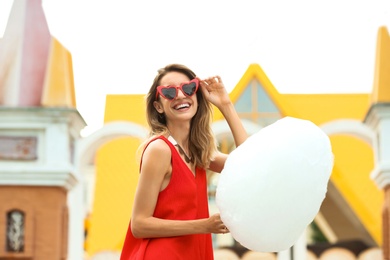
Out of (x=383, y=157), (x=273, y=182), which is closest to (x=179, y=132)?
(x=273, y=182)

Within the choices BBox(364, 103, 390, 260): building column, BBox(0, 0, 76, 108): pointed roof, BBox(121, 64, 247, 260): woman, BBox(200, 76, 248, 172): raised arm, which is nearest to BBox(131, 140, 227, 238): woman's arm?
BBox(121, 64, 247, 260): woman

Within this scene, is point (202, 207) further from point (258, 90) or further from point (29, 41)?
point (258, 90)

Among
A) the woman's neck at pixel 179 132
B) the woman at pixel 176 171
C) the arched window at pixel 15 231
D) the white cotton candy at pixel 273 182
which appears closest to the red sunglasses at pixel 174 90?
the woman at pixel 176 171

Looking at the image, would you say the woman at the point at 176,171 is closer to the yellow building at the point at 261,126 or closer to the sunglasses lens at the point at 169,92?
the sunglasses lens at the point at 169,92

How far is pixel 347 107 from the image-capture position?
505 inches

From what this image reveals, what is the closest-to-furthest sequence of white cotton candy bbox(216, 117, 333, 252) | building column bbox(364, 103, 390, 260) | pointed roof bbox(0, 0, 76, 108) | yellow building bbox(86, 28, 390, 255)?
1. white cotton candy bbox(216, 117, 333, 252)
2. building column bbox(364, 103, 390, 260)
3. pointed roof bbox(0, 0, 76, 108)
4. yellow building bbox(86, 28, 390, 255)

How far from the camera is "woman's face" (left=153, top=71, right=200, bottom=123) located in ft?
8.20

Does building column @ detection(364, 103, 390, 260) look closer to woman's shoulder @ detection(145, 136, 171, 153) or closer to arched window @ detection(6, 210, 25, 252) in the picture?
arched window @ detection(6, 210, 25, 252)

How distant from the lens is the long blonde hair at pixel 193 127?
8.42 ft

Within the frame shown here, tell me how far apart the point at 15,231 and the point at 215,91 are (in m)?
6.75

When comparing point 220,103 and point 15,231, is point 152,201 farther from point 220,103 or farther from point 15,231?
point 15,231

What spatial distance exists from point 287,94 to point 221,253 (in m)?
3.69

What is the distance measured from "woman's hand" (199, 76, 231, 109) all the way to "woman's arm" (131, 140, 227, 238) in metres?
0.34

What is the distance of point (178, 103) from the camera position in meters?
2.50
